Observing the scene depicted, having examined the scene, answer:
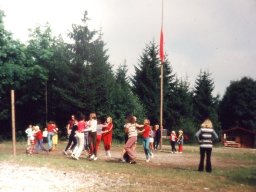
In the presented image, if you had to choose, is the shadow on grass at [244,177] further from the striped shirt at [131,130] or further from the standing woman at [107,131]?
the standing woman at [107,131]

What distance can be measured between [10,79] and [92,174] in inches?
1285

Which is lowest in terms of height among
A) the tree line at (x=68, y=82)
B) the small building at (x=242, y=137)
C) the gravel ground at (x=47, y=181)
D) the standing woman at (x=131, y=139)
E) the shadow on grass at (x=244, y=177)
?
the small building at (x=242, y=137)

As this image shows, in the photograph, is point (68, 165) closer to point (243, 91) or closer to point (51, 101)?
point (51, 101)

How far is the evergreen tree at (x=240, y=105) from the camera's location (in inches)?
→ 3250

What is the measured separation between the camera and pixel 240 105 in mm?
83750

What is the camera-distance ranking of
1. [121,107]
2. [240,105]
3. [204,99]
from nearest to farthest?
[121,107]
[204,99]
[240,105]

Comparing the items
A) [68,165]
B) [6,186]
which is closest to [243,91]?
[68,165]

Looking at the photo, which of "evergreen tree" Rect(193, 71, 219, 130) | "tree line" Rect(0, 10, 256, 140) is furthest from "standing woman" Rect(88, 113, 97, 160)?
"evergreen tree" Rect(193, 71, 219, 130)

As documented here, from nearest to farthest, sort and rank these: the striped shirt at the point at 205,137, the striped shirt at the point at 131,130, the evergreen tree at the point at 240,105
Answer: the striped shirt at the point at 205,137 < the striped shirt at the point at 131,130 < the evergreen tree at the point at 240,105

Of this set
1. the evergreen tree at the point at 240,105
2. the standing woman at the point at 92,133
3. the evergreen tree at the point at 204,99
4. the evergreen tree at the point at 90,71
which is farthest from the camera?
the evergreen tree at the point at 240,105

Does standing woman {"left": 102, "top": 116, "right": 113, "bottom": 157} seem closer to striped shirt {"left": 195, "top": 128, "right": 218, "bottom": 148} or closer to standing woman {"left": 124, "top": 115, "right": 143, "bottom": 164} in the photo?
standing woman {"left": 124, "top": 115, "right": 143, "bottom": 164}

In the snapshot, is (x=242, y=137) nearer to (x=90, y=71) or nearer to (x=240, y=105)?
(x=240, y=105)

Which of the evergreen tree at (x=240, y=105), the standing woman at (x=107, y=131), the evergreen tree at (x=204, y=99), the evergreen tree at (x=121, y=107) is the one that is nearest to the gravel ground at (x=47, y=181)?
the standing woman at (x=107, y=131)

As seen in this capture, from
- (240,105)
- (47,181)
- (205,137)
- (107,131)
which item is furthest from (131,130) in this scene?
(240,105)
